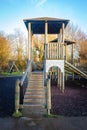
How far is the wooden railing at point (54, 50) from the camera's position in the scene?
15422 mm

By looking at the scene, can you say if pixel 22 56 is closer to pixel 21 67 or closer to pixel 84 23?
A: pixel 21 67

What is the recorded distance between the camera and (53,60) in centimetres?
1555

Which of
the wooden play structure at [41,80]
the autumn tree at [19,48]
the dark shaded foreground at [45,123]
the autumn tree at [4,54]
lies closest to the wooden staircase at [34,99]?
the wooden play structure at [41,80]

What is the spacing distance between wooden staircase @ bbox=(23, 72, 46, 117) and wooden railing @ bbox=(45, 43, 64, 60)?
236 centimetres

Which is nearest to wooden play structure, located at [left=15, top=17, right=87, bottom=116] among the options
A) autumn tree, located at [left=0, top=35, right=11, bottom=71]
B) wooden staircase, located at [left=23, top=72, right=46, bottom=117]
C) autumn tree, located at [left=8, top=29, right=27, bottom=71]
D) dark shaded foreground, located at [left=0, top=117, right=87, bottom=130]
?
wooden staircase, located at [left=23, top=72, right=46, bottom=117]

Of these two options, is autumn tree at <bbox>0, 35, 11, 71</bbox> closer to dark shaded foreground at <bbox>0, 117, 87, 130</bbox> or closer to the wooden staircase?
the wooden staircase

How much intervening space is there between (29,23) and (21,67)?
3046 cm

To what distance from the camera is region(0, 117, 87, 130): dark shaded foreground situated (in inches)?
296

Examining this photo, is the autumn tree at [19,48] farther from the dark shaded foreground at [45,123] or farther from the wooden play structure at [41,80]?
the dark shaded foreground at [45,123]

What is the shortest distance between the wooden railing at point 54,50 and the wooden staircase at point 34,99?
7.75ft

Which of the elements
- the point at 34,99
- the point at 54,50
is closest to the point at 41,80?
the point at 54,50

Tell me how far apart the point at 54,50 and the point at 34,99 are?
561 cm

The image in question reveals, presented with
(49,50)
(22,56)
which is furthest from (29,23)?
(22,56)

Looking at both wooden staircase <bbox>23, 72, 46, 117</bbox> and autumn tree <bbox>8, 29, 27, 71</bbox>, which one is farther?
autumn tree <bbox>8, 29, 27, 71</bbox>
